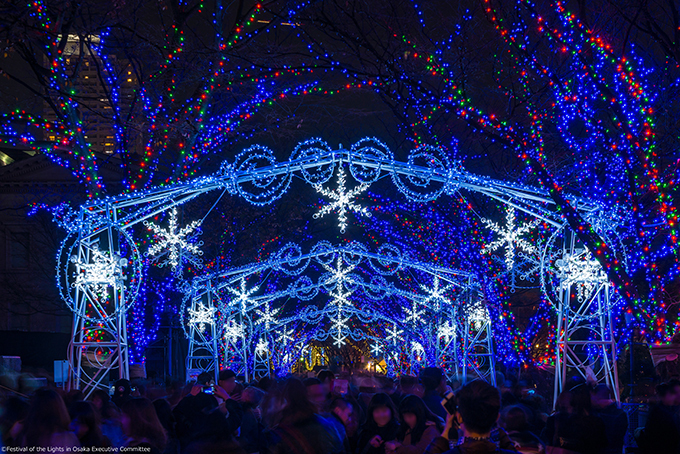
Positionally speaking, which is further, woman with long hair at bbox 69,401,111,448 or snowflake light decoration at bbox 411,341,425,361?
snowflake light decoration at bbox 411,341,425,361

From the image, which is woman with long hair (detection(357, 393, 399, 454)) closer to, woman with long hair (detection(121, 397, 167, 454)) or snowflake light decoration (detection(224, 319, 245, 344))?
woman with long hair (detection(121, 397, 167, 454))

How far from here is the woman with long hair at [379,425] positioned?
5.80 m

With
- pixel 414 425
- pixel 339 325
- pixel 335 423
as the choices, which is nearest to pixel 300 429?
pixel 335 423

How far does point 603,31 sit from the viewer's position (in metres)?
11.4

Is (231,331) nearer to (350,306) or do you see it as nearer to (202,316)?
(202,316)

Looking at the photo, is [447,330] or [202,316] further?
[447,330]

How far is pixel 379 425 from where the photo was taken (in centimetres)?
587

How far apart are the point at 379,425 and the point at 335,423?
3.50ft

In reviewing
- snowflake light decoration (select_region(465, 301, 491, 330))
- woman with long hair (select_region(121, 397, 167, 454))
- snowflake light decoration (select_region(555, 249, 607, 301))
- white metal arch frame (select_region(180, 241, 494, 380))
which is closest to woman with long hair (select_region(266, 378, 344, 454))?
woman with long hair (select_region(121, 397, 167, 454))

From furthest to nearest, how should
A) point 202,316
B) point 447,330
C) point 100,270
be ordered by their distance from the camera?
point 447,330
point 202,316
point 100,270

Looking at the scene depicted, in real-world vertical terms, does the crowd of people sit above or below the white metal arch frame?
below

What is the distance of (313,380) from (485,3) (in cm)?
606

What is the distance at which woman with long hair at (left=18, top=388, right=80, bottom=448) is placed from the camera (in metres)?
4.34

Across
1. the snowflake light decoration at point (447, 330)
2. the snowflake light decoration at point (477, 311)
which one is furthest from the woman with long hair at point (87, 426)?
the snowflake light decoration at point (447, 330)
